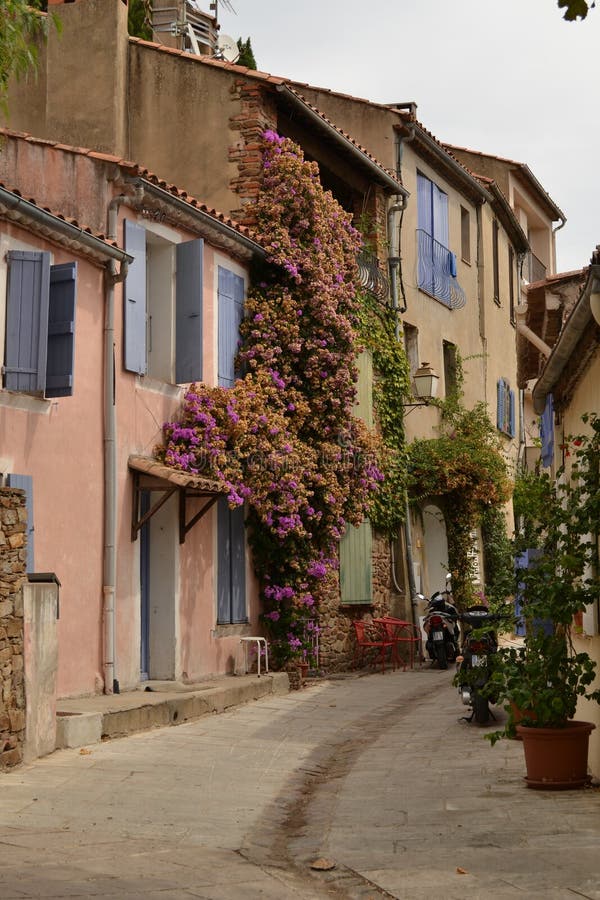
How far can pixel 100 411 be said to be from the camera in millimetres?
13273

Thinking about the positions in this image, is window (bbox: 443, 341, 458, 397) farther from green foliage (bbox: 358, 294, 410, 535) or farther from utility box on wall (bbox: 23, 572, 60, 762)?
utility box on wall (bbox: 23, 572, 60, 762)

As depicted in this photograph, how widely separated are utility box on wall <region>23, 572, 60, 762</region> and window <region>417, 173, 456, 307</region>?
47.4 ft

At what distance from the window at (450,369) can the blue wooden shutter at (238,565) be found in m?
9.81

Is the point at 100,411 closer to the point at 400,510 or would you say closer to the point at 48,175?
the point at 48,175

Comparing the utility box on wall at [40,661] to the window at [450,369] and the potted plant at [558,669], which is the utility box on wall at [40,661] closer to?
the potted plant at [558,669]

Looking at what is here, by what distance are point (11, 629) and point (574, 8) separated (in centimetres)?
665

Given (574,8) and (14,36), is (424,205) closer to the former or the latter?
(14,36)

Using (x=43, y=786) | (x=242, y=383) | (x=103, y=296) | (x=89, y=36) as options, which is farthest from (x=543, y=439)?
(x=89, y=36)

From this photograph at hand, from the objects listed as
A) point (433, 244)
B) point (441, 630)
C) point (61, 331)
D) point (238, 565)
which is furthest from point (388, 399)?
point (61, 331)

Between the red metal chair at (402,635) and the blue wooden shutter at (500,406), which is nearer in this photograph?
the red metal chair at (402,635)

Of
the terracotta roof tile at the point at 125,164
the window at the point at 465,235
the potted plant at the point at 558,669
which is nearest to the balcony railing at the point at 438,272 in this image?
the window at the point at 465,235

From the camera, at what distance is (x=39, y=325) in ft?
39.0

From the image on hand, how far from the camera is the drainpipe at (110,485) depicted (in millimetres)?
13086

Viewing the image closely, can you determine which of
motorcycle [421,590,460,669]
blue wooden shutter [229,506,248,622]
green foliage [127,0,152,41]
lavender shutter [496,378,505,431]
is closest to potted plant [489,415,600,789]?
blue wooden shutter [229,506,248,622]
